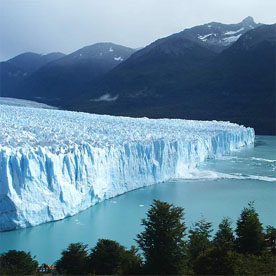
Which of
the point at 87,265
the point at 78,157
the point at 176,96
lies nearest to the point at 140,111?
the point at 176,96

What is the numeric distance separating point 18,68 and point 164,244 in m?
67.7

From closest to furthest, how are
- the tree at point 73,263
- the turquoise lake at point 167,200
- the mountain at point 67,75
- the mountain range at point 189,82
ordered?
the tree at point 73,263
the turquoise lake at point 167,200
the mountain range at point 189,82
the mountain at point 67,75

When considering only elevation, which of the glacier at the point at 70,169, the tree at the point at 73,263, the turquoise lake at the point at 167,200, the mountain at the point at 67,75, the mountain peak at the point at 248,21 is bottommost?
the turquoise lake at the point at 167,200

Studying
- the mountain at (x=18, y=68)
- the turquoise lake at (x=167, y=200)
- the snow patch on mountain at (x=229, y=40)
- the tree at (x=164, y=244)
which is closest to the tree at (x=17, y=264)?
the turquoise lake at (x=167, y=200)

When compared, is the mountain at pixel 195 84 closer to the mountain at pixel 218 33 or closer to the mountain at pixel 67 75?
the mountain at pixel 218 33

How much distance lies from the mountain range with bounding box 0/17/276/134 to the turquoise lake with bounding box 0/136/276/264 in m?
18.8

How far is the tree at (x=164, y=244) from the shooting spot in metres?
4.91

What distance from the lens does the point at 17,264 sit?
16.1ft

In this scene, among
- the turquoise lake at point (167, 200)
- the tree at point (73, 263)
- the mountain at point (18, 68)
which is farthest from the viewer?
the mountain at point (18, 68)

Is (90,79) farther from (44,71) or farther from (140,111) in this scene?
(140,111)

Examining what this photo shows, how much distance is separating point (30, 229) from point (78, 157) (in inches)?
77.0

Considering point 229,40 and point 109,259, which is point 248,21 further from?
point 109,259

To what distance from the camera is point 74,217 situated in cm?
816

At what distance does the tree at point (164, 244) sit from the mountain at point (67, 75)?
50927 millimetres
